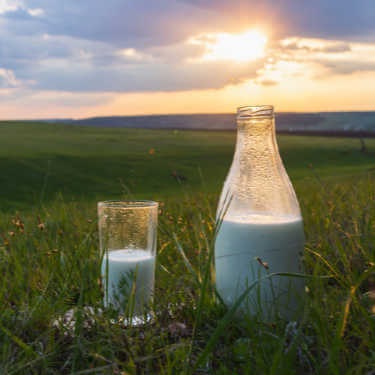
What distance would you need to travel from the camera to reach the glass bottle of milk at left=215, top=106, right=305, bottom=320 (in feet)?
5.99

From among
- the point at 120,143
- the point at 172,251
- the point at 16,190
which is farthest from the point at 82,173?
the point at 172,251

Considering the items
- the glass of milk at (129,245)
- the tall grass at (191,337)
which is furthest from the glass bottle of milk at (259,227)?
the glass of milk at (129,245)

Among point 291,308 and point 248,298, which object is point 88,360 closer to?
point 248,298

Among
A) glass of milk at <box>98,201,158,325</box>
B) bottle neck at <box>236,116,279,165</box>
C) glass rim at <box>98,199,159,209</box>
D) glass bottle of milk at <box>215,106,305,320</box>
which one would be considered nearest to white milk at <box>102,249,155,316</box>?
glass of milk at <box>98,201,158,325</box>

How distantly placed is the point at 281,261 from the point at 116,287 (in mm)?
661

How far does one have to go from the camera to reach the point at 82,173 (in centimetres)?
2033

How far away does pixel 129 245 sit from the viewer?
1.90 metres

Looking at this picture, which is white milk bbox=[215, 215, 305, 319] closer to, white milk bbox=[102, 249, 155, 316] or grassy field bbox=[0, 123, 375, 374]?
grassy field bbox=[0, 123, 375, 374]

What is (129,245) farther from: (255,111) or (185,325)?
(255,111)

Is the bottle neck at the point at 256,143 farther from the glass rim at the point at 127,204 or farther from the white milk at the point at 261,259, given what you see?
the glass rim at the point at 127,204

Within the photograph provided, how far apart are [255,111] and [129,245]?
0.74 m

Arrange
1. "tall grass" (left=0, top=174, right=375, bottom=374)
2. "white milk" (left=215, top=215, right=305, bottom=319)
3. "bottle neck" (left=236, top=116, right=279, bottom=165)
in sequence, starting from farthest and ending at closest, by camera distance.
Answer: "bottle neck" (left=236, top=116, right=279, bottom=165) → "white milk" (left=215, top=215, right=305, bottom=319) → "tall grass" (left=0, top=174, right=375, bottom=374)

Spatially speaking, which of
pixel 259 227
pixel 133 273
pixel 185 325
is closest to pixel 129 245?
pixel 133 273

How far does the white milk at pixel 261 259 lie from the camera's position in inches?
71.7
